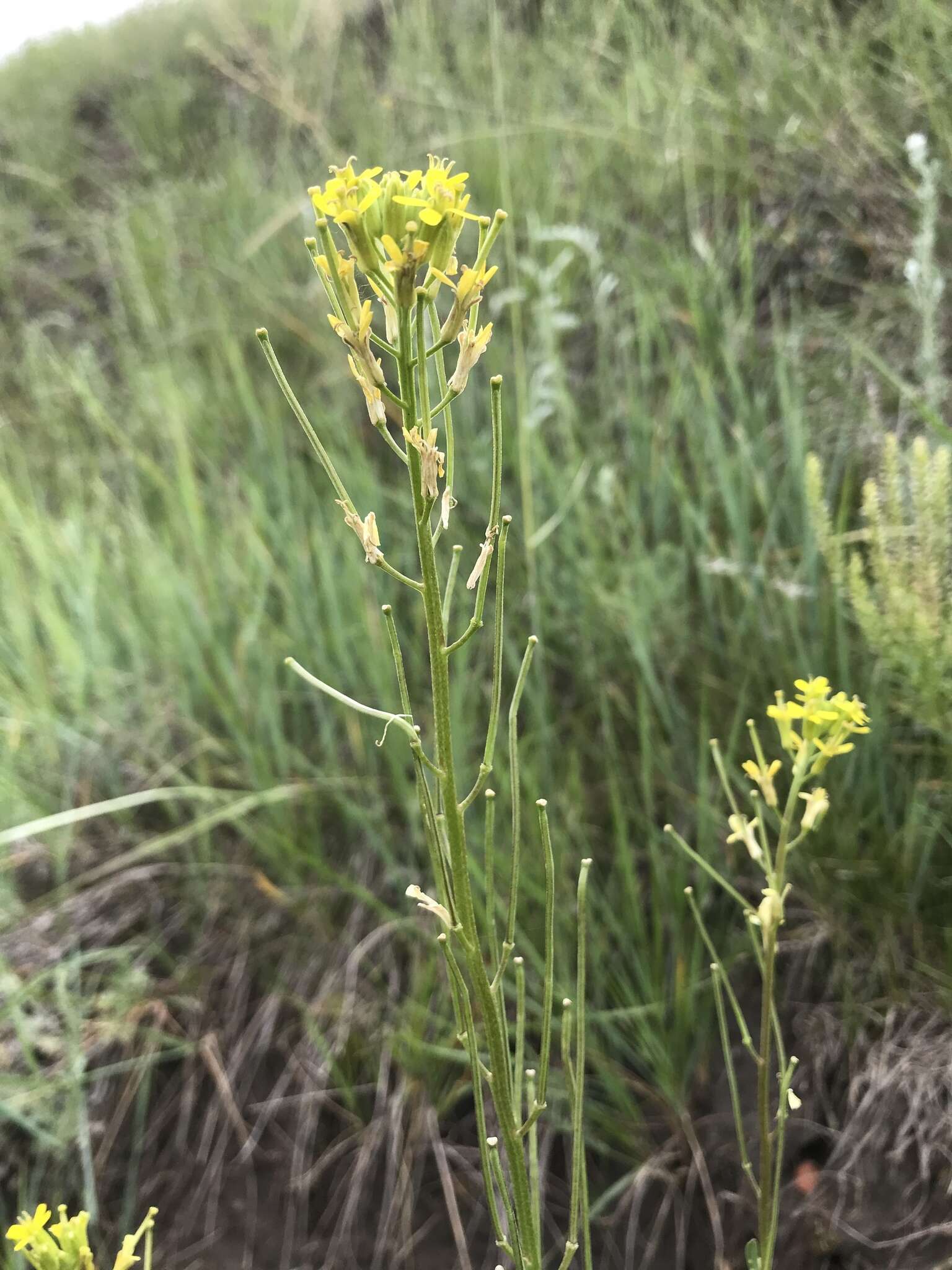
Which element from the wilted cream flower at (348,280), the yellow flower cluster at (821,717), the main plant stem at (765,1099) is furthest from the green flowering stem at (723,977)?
the wilted cream flower at (348,280)

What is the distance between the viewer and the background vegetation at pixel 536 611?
52.3 inches

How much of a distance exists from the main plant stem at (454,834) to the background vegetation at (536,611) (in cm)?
50

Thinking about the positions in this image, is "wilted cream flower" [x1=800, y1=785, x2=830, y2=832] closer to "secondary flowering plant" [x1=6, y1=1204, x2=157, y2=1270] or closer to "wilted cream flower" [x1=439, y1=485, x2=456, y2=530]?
"wilted cream flower" [x1=439, y1=485, x2=456, y2=530]

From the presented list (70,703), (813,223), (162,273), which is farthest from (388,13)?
(70,703)

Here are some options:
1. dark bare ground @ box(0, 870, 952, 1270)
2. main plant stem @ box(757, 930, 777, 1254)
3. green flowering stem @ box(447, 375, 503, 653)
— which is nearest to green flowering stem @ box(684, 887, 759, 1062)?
main plant stem @ box(757, 930, 777, 1254)

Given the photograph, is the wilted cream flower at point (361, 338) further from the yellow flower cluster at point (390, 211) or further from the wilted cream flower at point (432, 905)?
the wilted cream flower at point (432, 905)

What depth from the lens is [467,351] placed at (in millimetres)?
631

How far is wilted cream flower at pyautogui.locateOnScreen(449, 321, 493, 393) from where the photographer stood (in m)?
0.62

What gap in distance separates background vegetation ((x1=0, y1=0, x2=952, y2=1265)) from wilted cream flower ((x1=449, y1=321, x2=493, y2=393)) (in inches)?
30.1

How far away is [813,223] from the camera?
1929 millimetres

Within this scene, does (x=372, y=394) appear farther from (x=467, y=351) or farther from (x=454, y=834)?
(x=454, y=834)

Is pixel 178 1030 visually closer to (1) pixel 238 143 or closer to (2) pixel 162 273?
(2) pixel 162 273

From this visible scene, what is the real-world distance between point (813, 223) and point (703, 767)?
1299 millimetres

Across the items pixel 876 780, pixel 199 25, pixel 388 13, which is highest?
pixel 199 25
